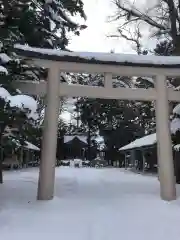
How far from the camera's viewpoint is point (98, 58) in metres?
10.4

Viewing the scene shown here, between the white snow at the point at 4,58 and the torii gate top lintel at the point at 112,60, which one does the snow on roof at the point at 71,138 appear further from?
the white snow at the point at 4,58

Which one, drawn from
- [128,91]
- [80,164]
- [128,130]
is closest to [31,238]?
[128,91]

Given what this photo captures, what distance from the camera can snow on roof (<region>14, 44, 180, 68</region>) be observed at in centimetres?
998

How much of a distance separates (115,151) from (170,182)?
38916 millimetres

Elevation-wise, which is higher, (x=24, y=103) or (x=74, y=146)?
(x=74, y=146)

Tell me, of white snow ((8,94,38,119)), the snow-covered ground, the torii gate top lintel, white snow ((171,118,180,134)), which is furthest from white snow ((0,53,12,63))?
white snow ((171,118,180,134))

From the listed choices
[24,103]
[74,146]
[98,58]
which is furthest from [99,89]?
[74,146]

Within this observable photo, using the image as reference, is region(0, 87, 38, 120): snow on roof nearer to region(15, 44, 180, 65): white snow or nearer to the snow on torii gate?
the snow on torii gate

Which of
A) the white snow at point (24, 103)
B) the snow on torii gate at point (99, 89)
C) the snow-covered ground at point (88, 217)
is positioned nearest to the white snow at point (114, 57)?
the snow on torii gate at point (99, 89)

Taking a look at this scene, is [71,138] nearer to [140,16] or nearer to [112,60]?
[140,16]

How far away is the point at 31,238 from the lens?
21.2 feet

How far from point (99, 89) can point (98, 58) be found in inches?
34.3

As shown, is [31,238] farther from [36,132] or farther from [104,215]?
[36,132]

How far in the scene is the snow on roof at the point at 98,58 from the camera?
32.8 feet
